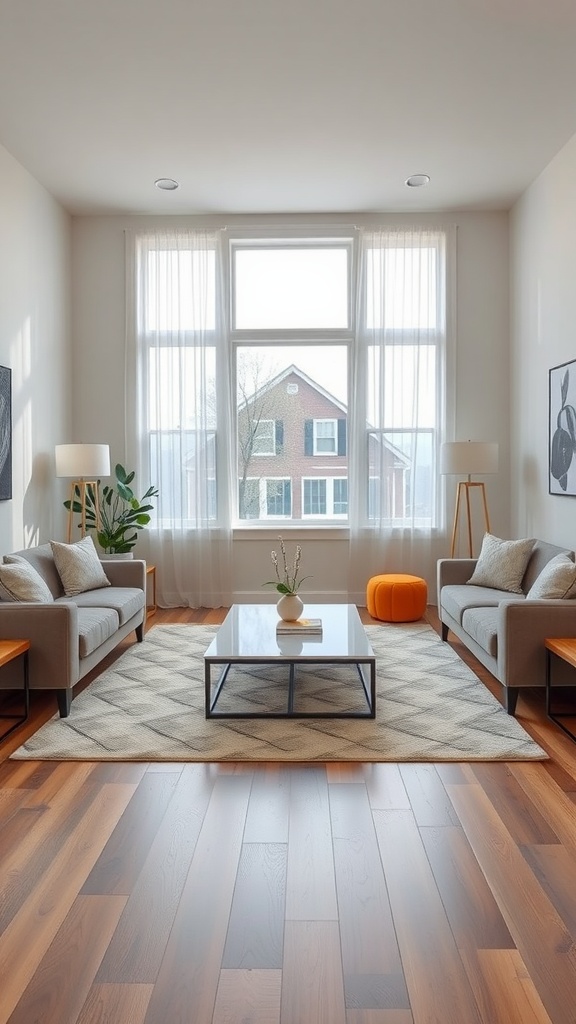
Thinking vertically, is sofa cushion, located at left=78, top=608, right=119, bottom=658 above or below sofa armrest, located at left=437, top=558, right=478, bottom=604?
below

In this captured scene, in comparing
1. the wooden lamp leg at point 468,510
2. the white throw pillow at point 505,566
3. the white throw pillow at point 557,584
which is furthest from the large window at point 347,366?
the white throw pillow at point 557,584

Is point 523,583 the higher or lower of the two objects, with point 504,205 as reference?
lower

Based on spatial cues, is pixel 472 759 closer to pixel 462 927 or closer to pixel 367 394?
pixel 462 927

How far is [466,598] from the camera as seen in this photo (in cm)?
477

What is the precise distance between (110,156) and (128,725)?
3.98 m

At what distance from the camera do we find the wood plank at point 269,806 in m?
2.52

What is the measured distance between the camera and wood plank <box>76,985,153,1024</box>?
1.64m

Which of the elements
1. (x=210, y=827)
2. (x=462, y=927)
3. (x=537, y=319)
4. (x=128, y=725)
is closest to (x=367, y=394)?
(x=537, y=319)

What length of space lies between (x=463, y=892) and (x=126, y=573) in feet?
12.2

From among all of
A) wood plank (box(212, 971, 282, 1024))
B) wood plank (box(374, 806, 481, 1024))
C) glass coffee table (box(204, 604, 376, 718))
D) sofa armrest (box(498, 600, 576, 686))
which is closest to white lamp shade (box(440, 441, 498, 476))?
glass coffee table (box(204, 604, 376, 718))

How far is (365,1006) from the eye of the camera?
169 cm

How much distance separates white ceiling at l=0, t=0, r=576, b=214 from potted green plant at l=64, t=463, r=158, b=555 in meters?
2.41

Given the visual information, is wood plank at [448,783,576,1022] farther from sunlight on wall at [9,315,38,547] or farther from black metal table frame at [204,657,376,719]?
sunlight on wall at [9,315,38,547]

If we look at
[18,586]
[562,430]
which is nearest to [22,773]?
[18,586]
